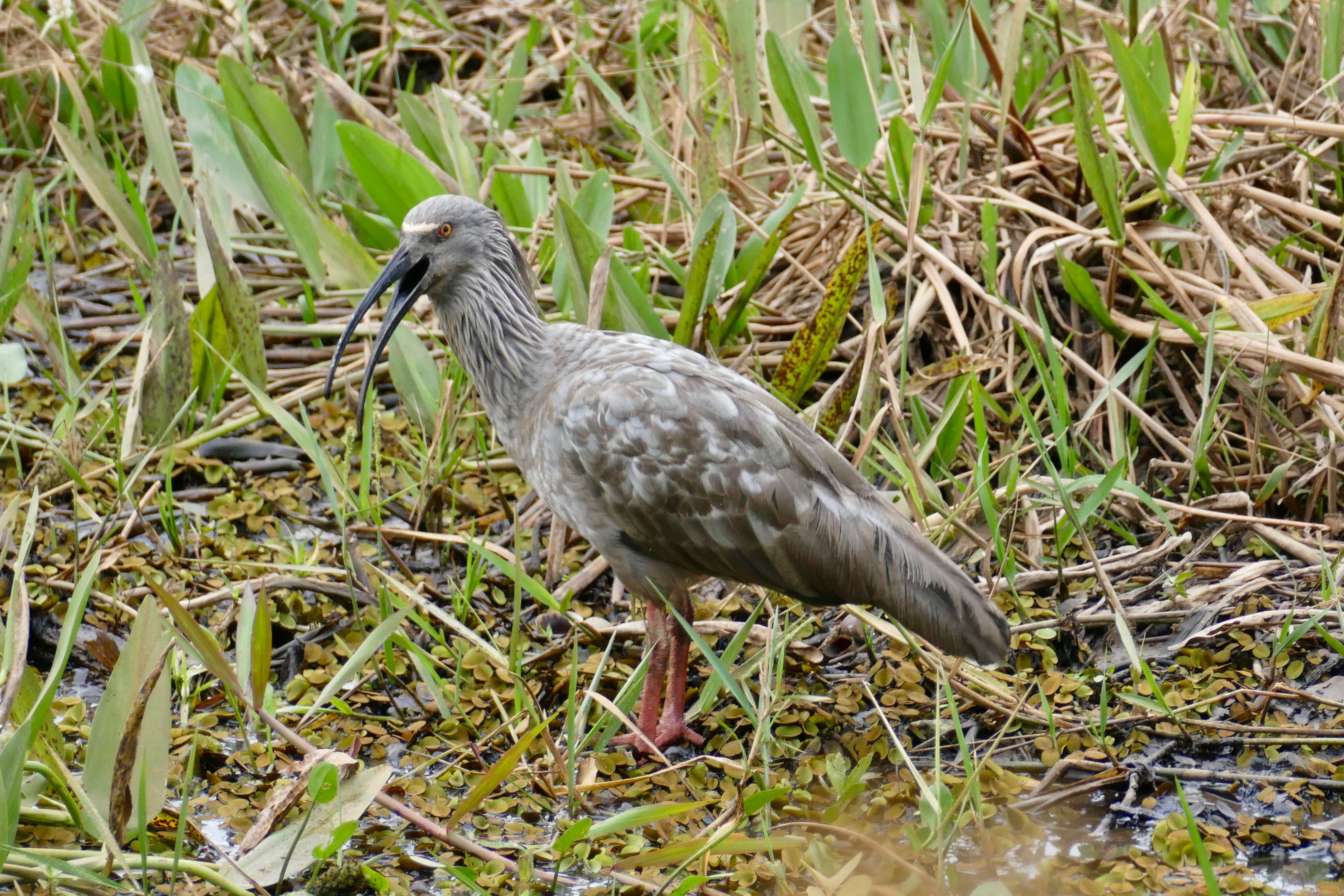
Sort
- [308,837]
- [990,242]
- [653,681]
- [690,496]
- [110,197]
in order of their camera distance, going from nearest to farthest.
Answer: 1. [308,837]
2. [690,496]
3. [653,681]
4. [990,242]
5. [110,197]

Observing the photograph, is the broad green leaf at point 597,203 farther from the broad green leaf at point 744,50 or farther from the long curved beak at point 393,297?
the long curved beak at point 393,297

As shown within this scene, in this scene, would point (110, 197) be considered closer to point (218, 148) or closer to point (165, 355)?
point (218, 148)

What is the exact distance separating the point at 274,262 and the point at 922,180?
300 cm

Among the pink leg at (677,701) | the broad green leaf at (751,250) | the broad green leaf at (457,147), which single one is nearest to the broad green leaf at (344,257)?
the broad green leaf at (457,147)

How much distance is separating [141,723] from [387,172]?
276cm

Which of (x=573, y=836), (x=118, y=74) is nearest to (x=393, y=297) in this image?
(x=573, y=836)

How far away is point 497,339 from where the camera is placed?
376 cm

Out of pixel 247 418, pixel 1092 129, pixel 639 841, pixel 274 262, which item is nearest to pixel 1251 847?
pixel 639 841

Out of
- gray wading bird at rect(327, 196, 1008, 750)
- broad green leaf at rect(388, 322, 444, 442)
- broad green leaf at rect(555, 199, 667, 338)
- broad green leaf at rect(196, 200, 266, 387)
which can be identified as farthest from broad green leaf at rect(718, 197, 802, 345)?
broad green leaf at rect(196, 200, 266, 387)

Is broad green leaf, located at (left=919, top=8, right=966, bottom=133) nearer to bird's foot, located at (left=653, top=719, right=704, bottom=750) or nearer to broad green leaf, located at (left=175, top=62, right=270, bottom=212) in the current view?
bird's foot, located at (left=653, top=719, right=704, bottom=750)

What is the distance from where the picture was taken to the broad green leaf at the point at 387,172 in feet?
15.7

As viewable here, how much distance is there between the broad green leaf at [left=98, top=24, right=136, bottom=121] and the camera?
233 inches

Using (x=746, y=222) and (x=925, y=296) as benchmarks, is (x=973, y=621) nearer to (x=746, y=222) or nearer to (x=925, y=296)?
(x=925, y=296)

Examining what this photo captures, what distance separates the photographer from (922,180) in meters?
3.95
